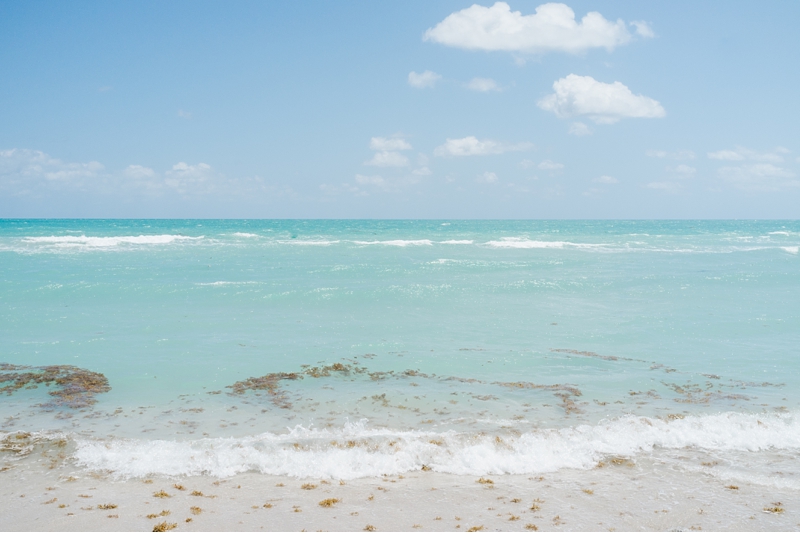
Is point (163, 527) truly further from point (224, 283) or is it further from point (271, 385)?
point (224, 283)

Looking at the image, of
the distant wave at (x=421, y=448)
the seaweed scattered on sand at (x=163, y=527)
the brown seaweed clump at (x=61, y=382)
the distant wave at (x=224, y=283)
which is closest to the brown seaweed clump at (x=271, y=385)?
the distant wave at (x=421, y=448)

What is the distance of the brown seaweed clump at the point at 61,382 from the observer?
9523mm

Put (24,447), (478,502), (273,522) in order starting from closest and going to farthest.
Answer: (273,522) < (478,502) < (24,447)

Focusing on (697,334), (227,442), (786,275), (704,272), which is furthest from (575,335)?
(786,275)

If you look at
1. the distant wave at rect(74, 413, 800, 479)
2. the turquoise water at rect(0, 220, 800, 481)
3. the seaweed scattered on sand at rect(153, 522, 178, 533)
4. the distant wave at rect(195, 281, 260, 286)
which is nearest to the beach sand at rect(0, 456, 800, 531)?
the seaweed scattered on sand at rect(153, 522, 178, 533)

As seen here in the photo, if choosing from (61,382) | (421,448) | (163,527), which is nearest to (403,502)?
(421,448)

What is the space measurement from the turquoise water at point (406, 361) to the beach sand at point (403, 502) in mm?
451

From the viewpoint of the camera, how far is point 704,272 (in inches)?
1054

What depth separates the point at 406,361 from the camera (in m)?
12.2

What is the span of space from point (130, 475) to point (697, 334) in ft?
47.2

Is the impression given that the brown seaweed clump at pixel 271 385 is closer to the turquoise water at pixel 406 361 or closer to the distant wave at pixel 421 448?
the turquoise water at pixel 406 361

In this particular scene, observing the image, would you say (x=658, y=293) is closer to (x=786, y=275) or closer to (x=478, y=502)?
(x=786, y=275)

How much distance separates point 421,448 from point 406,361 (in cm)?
463

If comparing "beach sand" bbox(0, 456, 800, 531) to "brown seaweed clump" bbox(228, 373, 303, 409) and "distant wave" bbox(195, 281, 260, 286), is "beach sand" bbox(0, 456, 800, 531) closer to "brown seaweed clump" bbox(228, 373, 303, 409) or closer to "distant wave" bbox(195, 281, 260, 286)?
"brown seaweed clump" bbox(228, 373, 303, 409)
